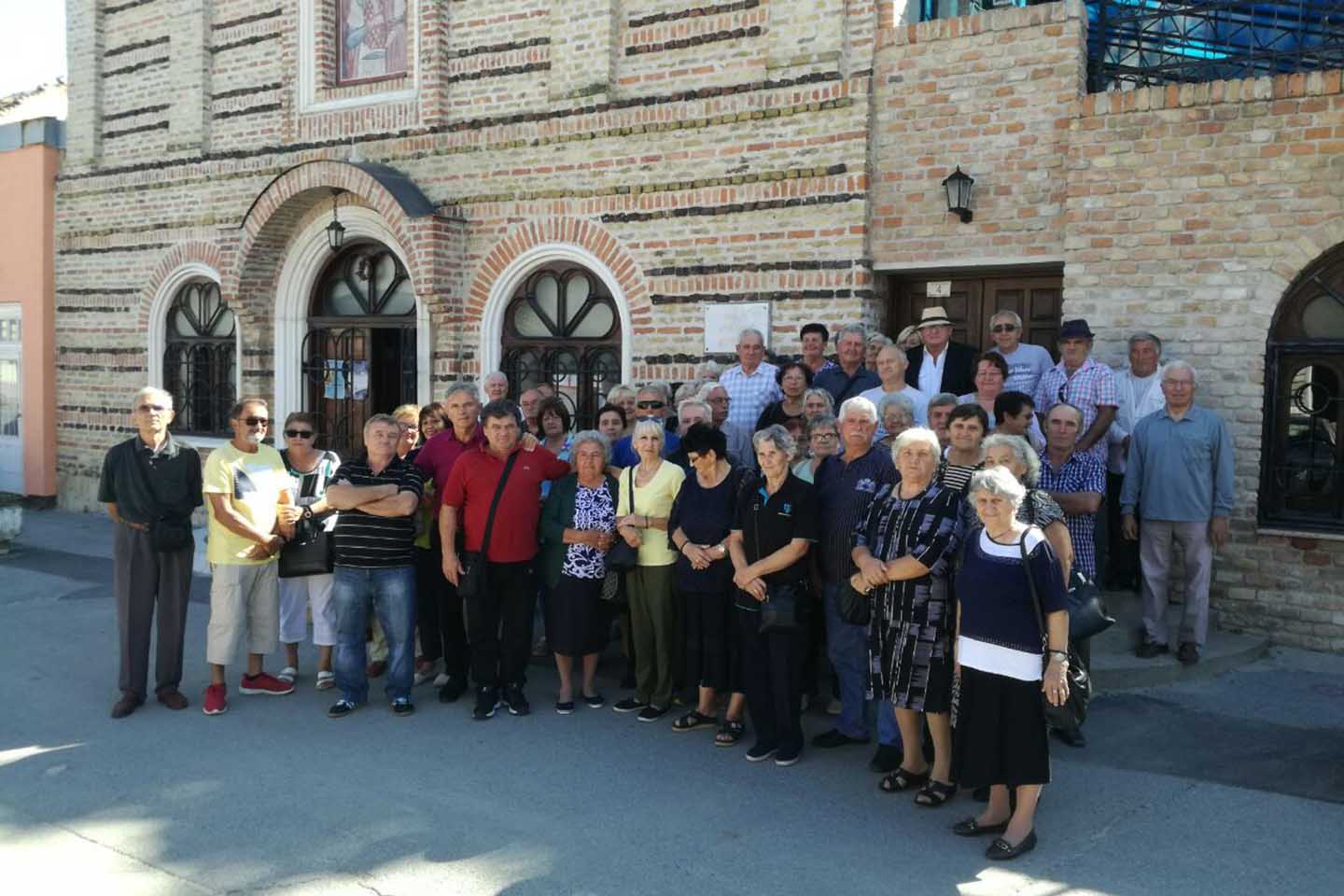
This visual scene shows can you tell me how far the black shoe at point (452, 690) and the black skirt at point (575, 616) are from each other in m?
0.74

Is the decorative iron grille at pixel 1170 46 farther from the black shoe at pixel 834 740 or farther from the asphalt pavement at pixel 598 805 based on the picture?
the black shoe at pixel 834 740

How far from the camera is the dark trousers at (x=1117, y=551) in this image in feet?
25.6

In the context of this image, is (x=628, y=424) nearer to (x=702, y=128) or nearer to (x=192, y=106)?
(x=702, y=128)

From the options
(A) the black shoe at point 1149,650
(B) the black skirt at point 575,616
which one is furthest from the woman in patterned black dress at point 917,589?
(A) the black shoe at point 1149,650

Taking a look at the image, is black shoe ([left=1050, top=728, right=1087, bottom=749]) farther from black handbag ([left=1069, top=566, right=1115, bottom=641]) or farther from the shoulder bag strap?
the shoulder bag strap

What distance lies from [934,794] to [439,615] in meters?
3.48

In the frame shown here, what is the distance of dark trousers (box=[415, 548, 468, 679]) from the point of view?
7.00 metres

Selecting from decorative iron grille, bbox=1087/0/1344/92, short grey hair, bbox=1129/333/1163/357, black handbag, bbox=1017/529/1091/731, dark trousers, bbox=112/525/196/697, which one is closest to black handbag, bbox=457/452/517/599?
dark trousers, bbox=112/525/196/697

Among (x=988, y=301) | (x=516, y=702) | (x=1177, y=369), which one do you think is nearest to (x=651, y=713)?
(x=516, y=702)

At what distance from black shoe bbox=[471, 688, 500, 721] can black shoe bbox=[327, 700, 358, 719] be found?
71 cm

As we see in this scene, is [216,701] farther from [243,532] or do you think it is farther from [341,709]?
[243,532]

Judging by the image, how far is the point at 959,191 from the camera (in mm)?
8508

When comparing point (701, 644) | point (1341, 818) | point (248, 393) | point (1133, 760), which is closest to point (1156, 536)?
point (1133, 760)

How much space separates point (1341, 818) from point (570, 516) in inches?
160
